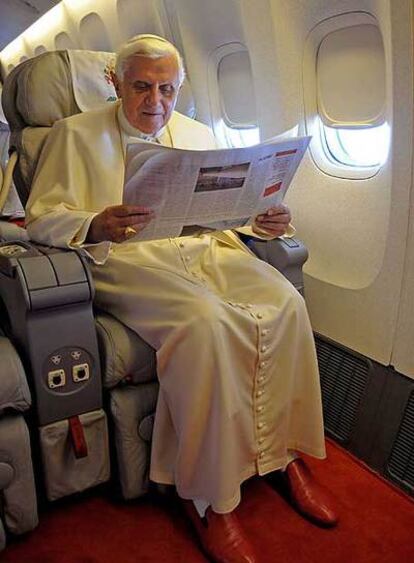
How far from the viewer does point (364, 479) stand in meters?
1.81

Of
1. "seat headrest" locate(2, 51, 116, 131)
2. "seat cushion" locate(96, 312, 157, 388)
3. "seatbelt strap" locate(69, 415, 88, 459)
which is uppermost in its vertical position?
"seat headrest" locate(2, 51, 116, 131)

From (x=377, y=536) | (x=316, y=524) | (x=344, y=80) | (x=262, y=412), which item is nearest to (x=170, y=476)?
(x=262, y=412)

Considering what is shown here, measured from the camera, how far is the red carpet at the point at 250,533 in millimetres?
1476

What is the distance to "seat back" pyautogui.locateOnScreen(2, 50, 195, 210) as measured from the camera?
1948mm

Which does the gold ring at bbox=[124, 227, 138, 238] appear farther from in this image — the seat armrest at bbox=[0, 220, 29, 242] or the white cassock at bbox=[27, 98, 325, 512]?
the seat armrest at bbox=[0, 220, 29, 242]

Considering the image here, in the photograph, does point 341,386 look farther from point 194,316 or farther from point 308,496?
point 194,316

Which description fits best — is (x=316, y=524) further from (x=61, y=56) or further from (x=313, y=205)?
(x=61, y=56)

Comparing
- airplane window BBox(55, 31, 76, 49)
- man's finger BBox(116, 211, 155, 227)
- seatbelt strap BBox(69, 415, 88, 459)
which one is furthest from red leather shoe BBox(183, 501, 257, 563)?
airplane window BBox(55, 31, 76, 49)

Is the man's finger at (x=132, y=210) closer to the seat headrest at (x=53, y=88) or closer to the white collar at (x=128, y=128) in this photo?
the white collar at (x=128, y=128)

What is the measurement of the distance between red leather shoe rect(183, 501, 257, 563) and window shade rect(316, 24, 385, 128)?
4.96 feet

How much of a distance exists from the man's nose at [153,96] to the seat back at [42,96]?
1.46 feet

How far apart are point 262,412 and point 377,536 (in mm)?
523

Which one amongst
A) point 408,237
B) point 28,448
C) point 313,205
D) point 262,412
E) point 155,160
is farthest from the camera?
point 313,205

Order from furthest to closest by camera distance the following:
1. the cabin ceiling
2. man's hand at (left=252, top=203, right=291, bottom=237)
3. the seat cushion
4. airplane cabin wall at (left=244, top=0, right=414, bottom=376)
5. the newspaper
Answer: the cabin ceiling → man's hand at (left=252, top=203, right=291, bottom=237) → airplane cabin wall at (left=244, top=0, right=414, bottom=376) → the seat cushion → the newspaper
